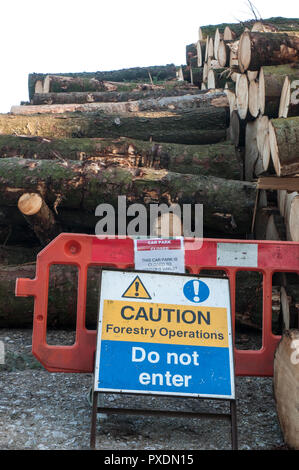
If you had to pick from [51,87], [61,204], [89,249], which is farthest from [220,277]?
[51,87]

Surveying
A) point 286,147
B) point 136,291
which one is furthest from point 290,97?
point 136,291

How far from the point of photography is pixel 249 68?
6340mm

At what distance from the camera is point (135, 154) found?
619 cm

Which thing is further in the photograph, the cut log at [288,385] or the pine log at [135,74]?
the pine log at [135,74]

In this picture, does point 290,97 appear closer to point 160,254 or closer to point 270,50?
point 270,50

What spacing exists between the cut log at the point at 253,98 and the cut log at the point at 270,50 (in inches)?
8.9

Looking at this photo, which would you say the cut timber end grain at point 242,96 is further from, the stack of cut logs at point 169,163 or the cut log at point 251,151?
the cut log at point 251,151

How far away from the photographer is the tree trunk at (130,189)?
521cm

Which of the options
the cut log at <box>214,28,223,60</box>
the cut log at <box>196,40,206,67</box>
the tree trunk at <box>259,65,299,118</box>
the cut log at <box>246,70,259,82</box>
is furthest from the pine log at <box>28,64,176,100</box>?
the tree trunk at <box>259,65,299,118</box>

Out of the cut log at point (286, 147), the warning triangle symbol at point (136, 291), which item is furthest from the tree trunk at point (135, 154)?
the warning triangle symbol at point (136, 291)

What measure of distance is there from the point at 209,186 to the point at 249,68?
192cm

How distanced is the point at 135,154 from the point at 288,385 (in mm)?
3913

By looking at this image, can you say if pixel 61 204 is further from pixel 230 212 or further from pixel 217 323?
pixel 217 323

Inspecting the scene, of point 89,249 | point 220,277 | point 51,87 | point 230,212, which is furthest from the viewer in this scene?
point 51,87
